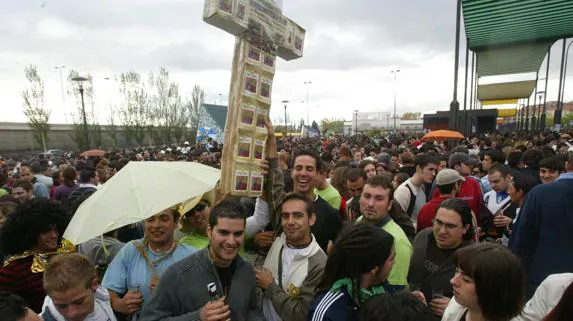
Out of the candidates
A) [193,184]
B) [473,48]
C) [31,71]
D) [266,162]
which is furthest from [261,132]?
[31,71]

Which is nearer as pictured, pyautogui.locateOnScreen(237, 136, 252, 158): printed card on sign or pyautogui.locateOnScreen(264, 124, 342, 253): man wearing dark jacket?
pyautogui.locateOnScreen(237, 136, 252, 158): printed card on sign

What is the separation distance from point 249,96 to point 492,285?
2466 millimetres

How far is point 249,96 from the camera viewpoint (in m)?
3.49

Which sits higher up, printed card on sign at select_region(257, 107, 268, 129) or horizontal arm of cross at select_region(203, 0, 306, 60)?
horizontal arm of cross at select_region(203, 0, 306, 60)

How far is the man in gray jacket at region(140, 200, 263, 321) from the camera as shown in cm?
220

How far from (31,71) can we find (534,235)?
123 ft

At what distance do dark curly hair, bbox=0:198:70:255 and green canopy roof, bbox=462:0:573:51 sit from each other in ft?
50.6

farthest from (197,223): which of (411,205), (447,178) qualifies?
(411,205)

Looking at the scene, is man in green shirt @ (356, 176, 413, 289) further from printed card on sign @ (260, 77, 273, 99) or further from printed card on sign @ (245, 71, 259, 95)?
printed card on sign @ (245, 71, 259, 95)

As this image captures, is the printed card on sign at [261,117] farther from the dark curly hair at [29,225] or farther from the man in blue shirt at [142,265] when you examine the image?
the dark curly hair at [29,225]

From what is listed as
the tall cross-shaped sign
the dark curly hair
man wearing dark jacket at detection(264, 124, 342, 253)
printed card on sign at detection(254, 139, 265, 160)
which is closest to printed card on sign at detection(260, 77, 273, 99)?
the tall cross-shaped sign

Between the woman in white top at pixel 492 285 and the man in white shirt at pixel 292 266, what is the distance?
3.25ft

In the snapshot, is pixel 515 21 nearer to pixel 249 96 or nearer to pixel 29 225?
pixel 249 96

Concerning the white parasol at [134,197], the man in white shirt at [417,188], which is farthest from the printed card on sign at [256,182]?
the man in white shirt at [417,188]
